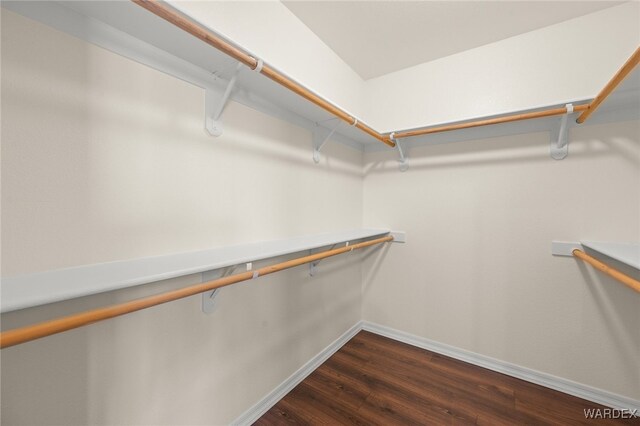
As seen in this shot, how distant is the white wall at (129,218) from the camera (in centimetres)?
64

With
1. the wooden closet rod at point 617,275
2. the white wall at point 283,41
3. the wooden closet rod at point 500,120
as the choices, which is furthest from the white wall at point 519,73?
the wooden closet rod at point 617,275

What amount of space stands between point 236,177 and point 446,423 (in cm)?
154

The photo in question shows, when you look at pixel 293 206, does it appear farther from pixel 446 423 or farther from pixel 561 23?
pixel 561 23

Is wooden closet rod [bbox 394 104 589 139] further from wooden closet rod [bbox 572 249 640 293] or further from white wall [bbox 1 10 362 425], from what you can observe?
white wall [bbox 1 10 362 425]

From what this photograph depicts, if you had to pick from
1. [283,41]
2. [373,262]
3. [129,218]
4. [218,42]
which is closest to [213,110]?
[218,42]

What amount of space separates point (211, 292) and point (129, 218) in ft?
1.33

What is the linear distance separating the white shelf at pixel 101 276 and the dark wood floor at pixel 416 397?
3.03 ft

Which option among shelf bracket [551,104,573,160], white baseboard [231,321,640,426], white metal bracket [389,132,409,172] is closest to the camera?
white baseboard [231,321,640,426]

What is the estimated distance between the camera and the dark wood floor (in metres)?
1.25

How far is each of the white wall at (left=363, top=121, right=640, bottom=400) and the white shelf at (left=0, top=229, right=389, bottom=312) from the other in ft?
4.39

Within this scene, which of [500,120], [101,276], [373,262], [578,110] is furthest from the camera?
[373,262]

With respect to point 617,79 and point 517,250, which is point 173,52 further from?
point 517,250

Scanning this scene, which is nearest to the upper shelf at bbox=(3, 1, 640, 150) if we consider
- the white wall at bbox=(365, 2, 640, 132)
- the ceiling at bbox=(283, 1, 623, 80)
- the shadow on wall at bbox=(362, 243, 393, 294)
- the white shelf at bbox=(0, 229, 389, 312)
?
the white wall at bbox=(365, 2, 640, 132)

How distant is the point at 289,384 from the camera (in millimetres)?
1424
